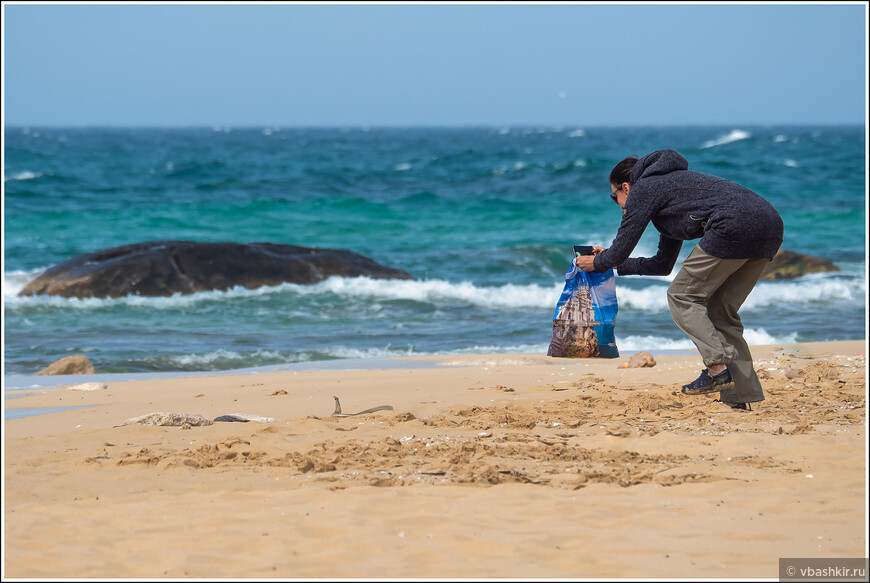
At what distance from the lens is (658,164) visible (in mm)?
5012

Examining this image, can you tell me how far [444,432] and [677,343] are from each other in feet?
18.9

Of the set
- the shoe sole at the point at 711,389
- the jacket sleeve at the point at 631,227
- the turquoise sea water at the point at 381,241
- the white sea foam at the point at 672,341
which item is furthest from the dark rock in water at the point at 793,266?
the jacket sleeve at the point at 631,227

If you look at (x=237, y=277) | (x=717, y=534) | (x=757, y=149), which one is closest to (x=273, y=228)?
(x=237, y=277)

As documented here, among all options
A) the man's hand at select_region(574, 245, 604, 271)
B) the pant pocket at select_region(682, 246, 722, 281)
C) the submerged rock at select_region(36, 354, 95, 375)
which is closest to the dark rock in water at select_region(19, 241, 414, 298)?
the submerged rock at select_region(36, 354, 95, 375)

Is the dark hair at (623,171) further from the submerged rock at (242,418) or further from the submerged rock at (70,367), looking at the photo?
the submerged rock at (70,367)

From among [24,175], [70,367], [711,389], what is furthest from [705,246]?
[24,175]

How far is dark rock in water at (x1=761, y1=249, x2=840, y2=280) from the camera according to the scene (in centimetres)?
1583

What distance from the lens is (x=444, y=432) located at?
502 cm

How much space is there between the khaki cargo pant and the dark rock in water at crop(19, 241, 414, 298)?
32.1 feet

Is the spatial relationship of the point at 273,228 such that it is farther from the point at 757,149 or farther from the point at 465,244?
the point at 757,149

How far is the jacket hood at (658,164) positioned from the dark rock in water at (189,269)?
9725 millimetres

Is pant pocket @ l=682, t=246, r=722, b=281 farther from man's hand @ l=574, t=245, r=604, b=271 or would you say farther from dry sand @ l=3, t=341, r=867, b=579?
dry sand @ l=3, t=341, r=867, b=579

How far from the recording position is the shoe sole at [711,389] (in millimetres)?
5359

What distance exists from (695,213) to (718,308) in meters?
0.65
